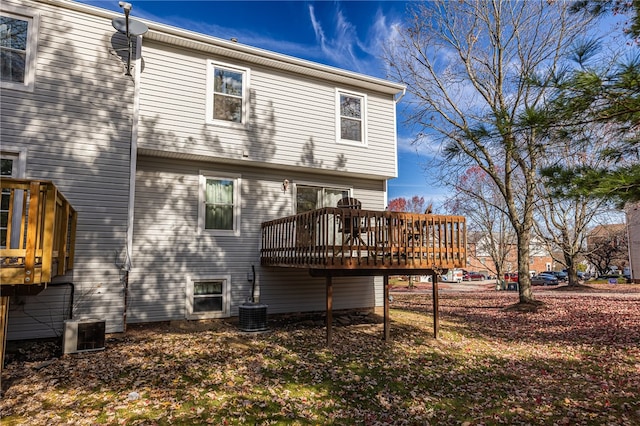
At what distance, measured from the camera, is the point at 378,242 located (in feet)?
25.8

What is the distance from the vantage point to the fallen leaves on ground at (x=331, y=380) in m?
4.65

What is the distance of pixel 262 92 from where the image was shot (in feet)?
33.7

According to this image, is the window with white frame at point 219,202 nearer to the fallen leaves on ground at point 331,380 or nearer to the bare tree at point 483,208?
the fallen leaves on ground at point 331,380

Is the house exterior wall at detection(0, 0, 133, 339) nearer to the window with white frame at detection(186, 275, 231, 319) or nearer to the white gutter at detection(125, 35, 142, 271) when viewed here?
the white gutter at detection(125, 35, 142, 271)

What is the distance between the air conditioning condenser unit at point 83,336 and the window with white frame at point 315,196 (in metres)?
5.62

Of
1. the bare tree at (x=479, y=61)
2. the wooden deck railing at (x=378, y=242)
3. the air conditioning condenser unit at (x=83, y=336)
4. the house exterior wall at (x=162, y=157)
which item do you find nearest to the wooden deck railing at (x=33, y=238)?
the air conditioning condenser unit at (x=83, y=336)

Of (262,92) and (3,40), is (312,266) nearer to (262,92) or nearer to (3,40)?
(262,92)

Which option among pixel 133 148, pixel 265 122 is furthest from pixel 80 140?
pixel 265 122

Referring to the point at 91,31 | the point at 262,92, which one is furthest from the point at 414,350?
the point at 91,31

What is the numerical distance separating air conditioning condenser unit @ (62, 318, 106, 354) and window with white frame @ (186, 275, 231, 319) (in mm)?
2494

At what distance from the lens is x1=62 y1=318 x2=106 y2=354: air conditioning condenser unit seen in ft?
21.5

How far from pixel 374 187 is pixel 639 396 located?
7.87 metres

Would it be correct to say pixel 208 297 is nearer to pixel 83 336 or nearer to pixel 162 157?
pixel 83 336

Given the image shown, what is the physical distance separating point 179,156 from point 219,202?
4.84ft
